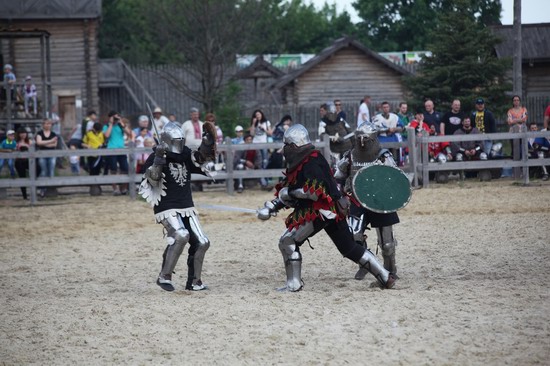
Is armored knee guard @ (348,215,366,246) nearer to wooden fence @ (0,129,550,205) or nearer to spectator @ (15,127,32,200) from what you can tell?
wooden fence @ (0,129,550,205)

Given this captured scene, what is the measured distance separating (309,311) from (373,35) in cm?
4826

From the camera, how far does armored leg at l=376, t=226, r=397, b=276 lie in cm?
938

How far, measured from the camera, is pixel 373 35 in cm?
5494

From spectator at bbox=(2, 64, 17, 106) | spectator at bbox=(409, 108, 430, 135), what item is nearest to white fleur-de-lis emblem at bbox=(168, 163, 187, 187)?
spectator at bbox=(409, 108, 430, 135)

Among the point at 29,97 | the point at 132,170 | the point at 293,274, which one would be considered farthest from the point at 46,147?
the point at 293,274

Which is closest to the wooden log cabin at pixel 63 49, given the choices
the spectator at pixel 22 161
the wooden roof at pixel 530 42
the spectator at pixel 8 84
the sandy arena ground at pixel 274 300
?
the spectator at pixel 8 84

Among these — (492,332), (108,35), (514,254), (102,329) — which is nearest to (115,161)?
(514,254)

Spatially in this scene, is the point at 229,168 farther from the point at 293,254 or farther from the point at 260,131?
the point at 293,254

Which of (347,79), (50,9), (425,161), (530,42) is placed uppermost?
(50,9)

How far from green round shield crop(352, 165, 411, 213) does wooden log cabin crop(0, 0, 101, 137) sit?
2469 centimetres

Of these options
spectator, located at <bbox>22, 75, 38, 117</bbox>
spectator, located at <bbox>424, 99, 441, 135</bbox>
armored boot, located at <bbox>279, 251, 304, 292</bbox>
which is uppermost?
spectator, located at <bbox>22, 75, 38, 117</bbox>

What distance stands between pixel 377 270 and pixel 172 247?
6.56ft

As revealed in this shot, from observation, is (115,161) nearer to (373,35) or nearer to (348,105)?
(348,105)

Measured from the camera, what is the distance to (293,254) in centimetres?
909
